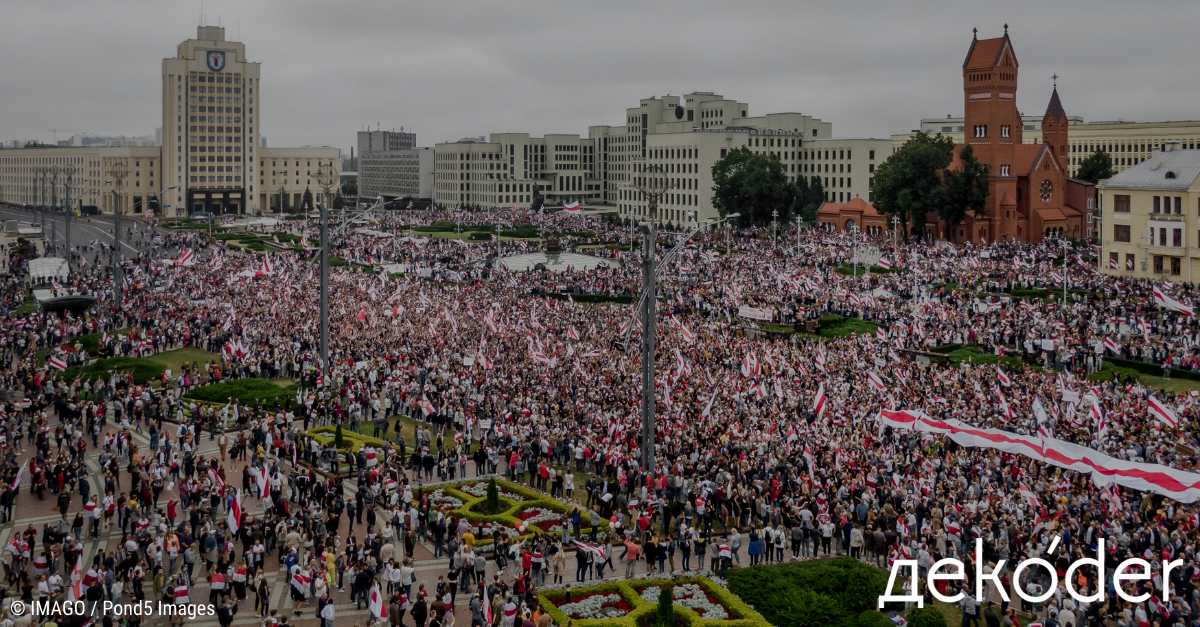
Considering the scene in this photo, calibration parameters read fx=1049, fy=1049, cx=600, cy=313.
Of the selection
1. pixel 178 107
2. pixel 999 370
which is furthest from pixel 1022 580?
pixel 178 107

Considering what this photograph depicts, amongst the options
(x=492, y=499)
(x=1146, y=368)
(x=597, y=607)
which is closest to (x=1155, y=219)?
(x=1146, y=368)

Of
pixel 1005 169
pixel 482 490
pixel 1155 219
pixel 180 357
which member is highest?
pixel 1005 169

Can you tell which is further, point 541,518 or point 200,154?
point 200,154

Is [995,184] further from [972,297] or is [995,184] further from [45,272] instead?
[45,272]

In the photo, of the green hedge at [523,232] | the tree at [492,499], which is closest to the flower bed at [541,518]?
the tree at [492,499]

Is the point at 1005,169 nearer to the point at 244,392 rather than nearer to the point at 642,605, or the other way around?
the point at 244,392

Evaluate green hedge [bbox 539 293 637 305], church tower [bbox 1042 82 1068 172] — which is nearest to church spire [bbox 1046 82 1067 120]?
church tower [bbox 1042 82 1068 172]

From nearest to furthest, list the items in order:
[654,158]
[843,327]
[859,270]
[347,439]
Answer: [347,439] < [843,327] < [859,270] < [654,158]
